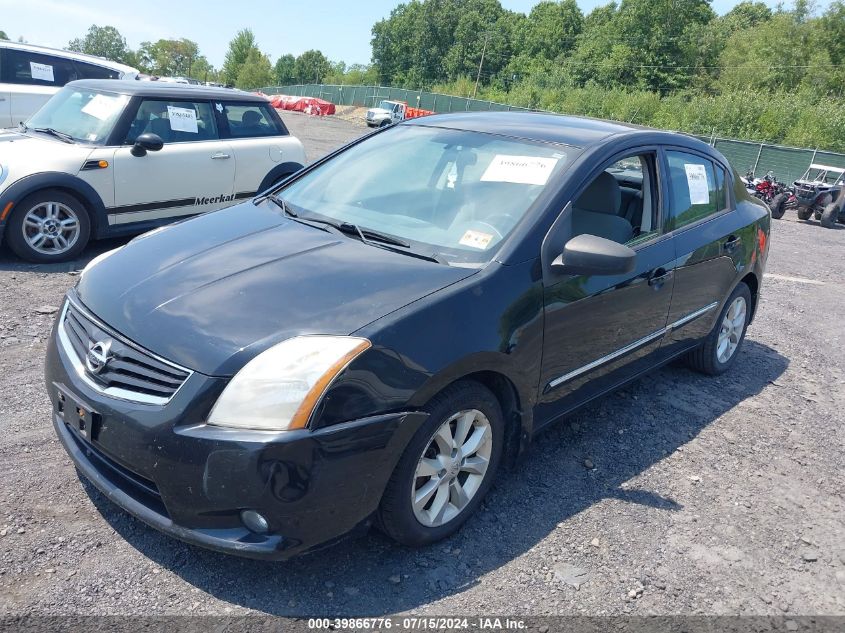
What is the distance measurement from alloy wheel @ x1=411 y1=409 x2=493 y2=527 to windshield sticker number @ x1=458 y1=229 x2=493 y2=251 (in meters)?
0.76

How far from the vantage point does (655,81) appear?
202ft

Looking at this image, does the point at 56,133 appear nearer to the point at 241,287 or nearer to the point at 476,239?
the point at 241,287

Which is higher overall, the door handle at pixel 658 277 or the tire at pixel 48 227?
the door handle at pixel 658 277

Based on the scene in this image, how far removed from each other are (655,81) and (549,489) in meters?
65.8

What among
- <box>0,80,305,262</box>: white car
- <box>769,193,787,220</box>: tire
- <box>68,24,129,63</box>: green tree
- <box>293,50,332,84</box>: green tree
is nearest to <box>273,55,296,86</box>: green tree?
<box>293,50,332,84</box>: green tree

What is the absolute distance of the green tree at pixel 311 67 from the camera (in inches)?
4272

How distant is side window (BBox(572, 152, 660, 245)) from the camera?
3518 mm

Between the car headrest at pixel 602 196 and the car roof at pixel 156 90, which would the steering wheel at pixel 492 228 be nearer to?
the car headrest at pixel 602 196

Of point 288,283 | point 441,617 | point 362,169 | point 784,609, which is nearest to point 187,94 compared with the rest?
point 362,169

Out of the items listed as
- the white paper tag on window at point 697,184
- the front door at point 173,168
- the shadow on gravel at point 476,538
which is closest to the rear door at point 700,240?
the white paper tag on window at point 697,184

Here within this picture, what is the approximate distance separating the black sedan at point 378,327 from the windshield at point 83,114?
352 cm

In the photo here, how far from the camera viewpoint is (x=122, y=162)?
21.0ft

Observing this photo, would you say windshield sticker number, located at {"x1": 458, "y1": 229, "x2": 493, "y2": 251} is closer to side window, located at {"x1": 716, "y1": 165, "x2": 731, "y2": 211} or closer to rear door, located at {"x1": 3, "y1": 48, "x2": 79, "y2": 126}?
side window, located at {"x1": 716, "y1": 165, "x2": 731, "y2": 211}

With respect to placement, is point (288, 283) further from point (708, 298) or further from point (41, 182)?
point (41, 182)
